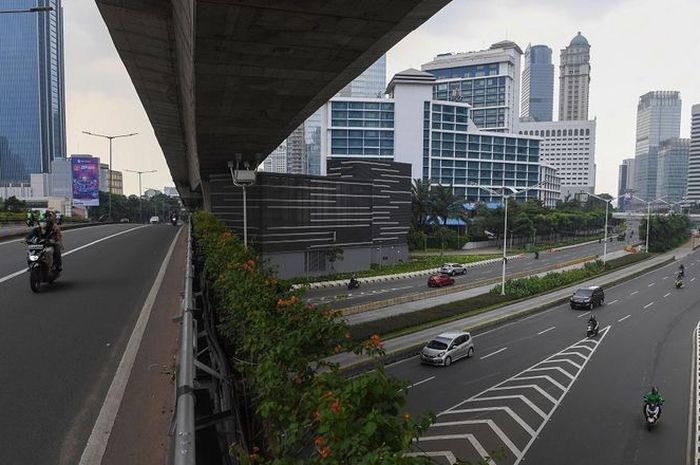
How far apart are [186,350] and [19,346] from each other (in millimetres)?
4661

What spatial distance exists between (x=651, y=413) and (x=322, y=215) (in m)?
31.7

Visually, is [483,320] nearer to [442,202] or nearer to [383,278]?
[383,278]

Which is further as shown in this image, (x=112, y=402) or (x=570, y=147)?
(x=570, y=147)

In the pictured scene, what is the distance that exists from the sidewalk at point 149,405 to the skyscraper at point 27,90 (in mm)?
167074

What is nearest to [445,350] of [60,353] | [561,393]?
[561,393]

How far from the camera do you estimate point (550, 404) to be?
51.7 feet

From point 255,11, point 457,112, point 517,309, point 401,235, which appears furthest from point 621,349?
point 457,112

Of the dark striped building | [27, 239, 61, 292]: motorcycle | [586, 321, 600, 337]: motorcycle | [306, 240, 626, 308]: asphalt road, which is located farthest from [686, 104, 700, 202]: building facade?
[27, 239, 61, 292]: motorcycle

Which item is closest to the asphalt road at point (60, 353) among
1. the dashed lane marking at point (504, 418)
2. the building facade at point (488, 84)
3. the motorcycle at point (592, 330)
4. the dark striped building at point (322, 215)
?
the dashed lane marking at point (504, 418)

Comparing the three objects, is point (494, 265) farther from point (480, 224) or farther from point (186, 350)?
point (186, 350)

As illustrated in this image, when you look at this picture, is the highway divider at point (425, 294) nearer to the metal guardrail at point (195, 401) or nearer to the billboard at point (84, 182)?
the metal guardrail at point (195, 401)

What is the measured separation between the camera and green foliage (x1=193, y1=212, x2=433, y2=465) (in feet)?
9.77

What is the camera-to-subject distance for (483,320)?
1110 inches

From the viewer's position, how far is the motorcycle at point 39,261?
9876 millimetres
